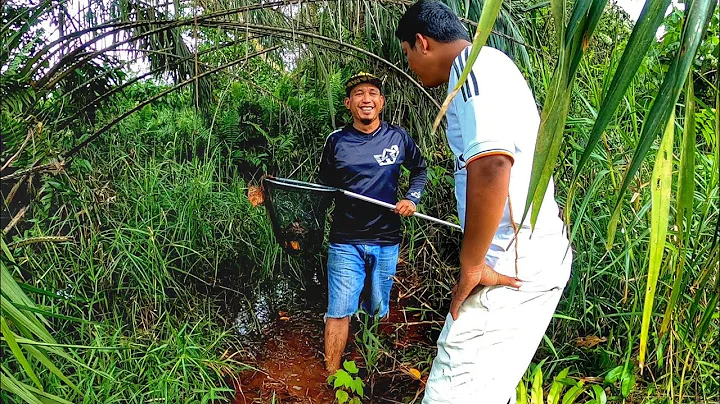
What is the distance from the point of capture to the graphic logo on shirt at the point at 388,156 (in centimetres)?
223

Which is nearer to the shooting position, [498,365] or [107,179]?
[498,365]

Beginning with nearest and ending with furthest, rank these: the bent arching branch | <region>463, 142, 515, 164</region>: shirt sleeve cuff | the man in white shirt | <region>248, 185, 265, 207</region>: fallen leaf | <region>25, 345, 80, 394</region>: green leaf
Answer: <region>25, 345, 80, 394</region>: green leaf
<region>463, 142, 515, 164</region>: shirt sleeve cuff
the man in white shirt
the bent arching branch
<region>248, 185, 265, 207</region>: fallen leaf

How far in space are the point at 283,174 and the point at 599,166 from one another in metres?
1.38

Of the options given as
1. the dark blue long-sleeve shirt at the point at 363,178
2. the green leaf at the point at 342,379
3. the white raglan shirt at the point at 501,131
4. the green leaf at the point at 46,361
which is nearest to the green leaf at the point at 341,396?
the green leaf at the point at 342,379

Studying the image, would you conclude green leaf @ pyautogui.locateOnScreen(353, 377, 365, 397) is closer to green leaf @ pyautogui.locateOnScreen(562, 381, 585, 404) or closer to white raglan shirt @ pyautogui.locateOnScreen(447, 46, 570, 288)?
green leaf @ pyautogui.locateOnScreen(562, 381, 585, 404)

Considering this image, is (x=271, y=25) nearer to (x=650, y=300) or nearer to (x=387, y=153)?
(x=387, y=153)

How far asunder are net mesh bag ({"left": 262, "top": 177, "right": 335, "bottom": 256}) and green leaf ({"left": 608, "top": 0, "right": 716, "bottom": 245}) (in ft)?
5.57

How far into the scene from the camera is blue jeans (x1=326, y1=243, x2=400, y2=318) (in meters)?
2.23

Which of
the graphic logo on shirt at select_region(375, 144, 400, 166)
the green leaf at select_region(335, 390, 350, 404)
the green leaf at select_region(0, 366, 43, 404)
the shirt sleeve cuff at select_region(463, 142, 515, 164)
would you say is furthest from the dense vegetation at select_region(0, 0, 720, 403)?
the shirt sleeve cuff at select_region(463, 142, 515, 164)

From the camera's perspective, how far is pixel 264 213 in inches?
90.4

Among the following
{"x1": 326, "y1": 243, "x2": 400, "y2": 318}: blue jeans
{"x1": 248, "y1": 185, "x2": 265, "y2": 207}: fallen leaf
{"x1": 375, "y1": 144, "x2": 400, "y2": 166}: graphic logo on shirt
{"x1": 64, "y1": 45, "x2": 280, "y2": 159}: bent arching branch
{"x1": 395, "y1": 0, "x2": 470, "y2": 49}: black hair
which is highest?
{"x1": 395, "y1": 0, "x2": 470, "y2": 49}: black hair

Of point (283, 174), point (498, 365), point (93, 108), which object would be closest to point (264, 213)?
point (283, 174)

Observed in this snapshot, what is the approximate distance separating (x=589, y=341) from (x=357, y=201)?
1129 mm

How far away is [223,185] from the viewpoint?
2287mm
